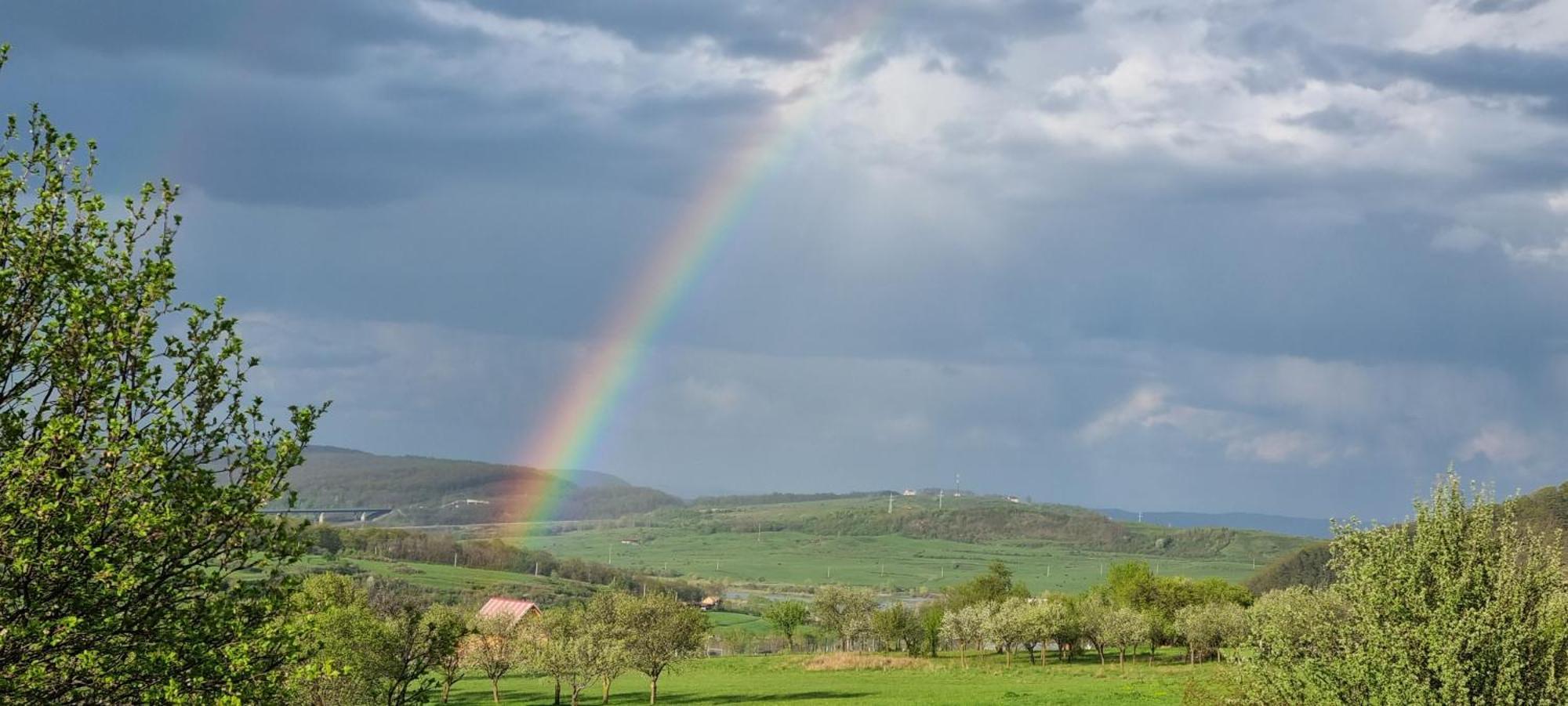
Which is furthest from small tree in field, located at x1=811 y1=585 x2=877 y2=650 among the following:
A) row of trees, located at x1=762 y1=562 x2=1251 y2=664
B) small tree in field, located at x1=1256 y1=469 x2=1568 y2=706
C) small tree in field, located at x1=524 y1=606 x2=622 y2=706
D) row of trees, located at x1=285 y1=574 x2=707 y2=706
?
small tree in field, located at x1=1256 y1=469 x2=1568 y2=706

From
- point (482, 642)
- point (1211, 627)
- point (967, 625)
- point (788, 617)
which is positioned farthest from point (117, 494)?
point (788, 617)

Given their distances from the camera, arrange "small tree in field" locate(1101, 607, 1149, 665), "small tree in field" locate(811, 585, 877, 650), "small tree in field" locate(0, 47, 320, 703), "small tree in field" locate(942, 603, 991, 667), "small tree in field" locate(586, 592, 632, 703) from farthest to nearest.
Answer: "small tree in field" locate(811, 585, 877, 650) → "small tree in field" locate(942, 603, 991, 667) → "small tree in field" locate(1101, 607, 1149, 665) → "small tree in field" locate(586, 592, 632, 703) → "small tree in field" locate(0, 47, 320, 703)

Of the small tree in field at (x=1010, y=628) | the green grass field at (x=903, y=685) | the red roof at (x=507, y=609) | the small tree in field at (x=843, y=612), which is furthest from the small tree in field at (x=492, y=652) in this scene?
the small tree in field at (x=843, y=612)

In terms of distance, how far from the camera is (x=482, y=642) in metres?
102

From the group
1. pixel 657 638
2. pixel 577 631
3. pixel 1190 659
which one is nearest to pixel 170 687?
pixel 657 638

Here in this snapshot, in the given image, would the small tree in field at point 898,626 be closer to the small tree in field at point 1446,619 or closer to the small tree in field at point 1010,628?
the small tree in field at point 1010,628

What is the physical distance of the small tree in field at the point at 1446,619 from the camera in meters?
25.0

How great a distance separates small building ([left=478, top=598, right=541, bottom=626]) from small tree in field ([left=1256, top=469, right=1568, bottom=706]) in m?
103

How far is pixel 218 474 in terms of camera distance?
17984 millimetres

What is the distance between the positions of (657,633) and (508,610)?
53.6m

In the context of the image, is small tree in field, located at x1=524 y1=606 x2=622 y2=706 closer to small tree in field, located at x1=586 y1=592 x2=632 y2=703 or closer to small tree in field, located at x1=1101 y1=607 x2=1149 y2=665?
small tree in field, located at x1=586 y1=592 x2=632 y2=703

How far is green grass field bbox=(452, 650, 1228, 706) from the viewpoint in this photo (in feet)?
257

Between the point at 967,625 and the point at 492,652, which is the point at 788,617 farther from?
the point at 492,652

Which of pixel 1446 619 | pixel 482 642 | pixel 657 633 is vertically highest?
pixel 1446 619
